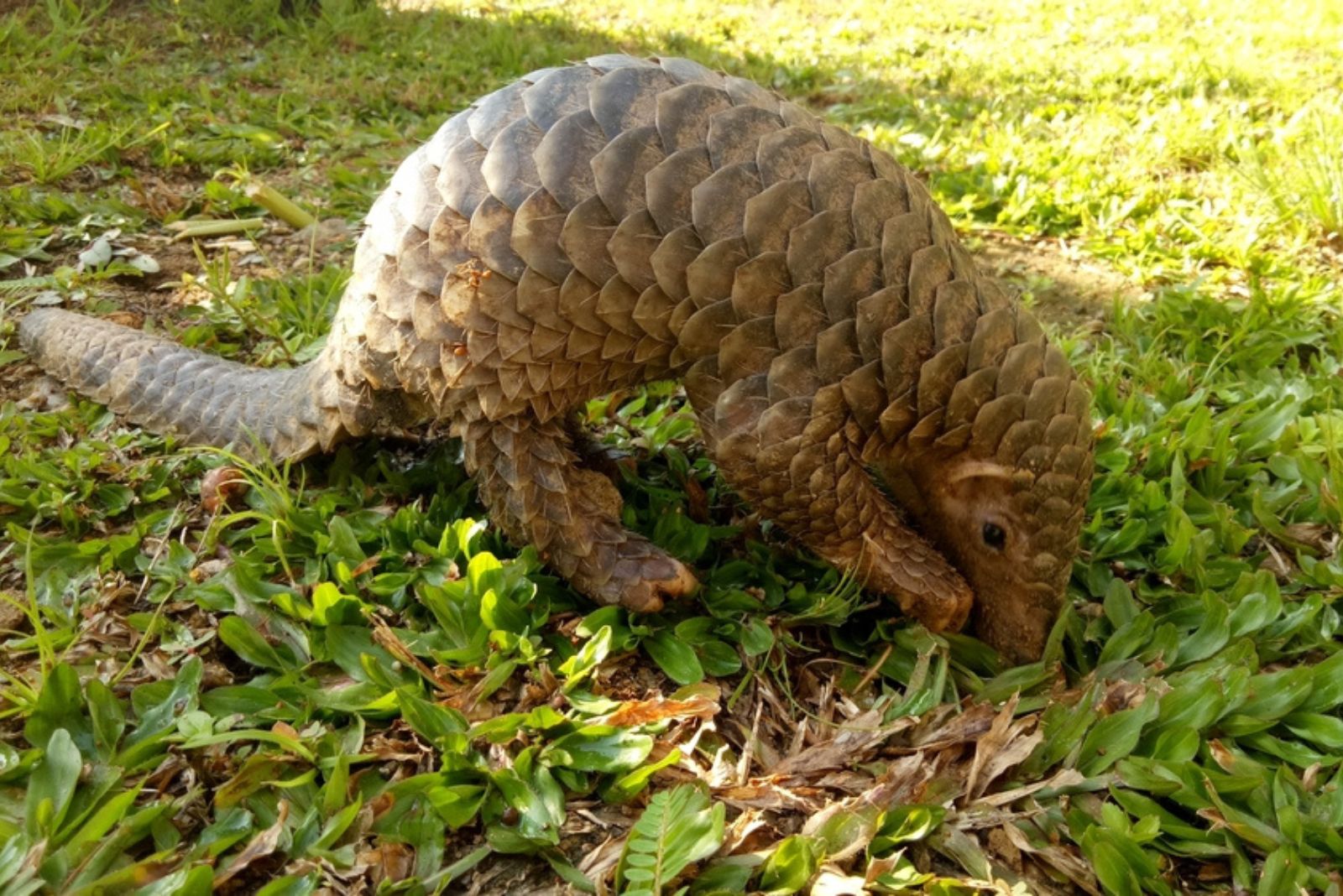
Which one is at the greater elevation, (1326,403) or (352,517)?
(1326,403)

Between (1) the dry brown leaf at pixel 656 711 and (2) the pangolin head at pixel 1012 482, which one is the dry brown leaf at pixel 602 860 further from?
(2) the pangolin head at pixel 1012 482

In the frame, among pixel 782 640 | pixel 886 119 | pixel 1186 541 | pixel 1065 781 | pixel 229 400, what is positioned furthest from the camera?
Answer: pixel 886 119

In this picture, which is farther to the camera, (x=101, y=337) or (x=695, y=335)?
(x=101, y=337)

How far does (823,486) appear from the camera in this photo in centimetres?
229

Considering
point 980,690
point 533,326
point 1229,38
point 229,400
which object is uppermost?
point 1229,38

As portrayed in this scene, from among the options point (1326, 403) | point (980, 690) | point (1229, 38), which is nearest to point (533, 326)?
point (980, 690)

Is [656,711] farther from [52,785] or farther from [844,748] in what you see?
[52,785]

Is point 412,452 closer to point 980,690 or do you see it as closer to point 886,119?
point 980,690

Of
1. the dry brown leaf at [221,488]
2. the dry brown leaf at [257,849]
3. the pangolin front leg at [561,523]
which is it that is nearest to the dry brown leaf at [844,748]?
the pangolin front leg at [561,523]

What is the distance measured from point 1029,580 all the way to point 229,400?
7.30 feet

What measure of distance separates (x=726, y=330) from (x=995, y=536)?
2.70 feet

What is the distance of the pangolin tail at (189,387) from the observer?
8.78 ft

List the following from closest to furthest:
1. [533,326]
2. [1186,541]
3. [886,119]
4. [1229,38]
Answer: [533,326], [1186,541], [886,119], [1229,38]

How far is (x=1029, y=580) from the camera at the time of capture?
2.36 metres
